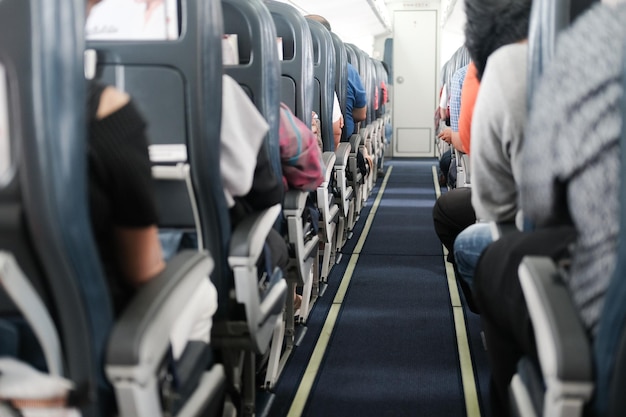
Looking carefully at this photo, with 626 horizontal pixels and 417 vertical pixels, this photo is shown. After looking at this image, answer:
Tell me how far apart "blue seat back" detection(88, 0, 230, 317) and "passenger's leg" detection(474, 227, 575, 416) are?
751 mm

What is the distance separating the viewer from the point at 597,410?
136 cm

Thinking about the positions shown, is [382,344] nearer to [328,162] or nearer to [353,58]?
[328,162]

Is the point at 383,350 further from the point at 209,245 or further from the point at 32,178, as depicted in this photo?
the point at 32,178

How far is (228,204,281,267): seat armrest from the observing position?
6.86 ft

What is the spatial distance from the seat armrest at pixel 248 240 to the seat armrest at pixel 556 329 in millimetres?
855

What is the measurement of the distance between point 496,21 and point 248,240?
3.60 feet

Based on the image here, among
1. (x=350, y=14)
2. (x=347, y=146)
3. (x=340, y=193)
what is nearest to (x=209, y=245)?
(x=340, y=193)

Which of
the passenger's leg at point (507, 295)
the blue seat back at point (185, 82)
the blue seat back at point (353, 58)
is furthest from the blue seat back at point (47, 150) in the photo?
the blue seat back at point (353, 58)

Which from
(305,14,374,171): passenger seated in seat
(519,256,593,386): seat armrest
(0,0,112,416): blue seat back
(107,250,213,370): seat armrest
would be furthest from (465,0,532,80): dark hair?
(305,14,374,171): passenger seated in seat

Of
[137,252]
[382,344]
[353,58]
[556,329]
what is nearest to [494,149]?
[556,329]

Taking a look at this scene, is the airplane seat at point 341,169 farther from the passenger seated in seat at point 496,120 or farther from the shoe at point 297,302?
the passenger seated in seat at point 496,120

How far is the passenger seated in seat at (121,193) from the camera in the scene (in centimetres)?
131

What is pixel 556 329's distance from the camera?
1.36 metres

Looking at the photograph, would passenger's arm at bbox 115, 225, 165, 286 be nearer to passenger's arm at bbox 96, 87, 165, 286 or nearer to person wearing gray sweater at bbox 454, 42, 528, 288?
passenger's arm at bbox 96, 87, 165, 286
